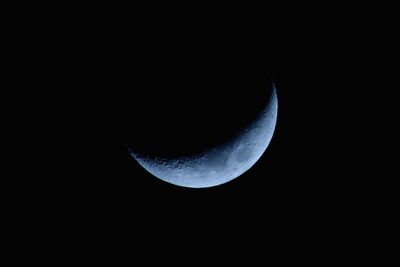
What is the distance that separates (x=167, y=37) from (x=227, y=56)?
41 centimetres

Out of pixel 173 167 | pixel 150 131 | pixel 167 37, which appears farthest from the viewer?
pixel 173 167

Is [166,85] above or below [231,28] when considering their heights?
below

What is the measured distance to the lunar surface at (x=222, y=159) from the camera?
2.08 metres

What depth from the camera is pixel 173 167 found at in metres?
2.18

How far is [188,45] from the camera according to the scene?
70.2 inches

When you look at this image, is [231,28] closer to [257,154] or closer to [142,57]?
[142,57]

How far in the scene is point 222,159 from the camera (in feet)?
6.97

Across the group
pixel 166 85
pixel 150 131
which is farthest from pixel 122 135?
pixel 166 85

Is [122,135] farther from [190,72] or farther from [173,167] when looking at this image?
[190,72]

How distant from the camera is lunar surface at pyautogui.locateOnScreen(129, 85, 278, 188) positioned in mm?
2084

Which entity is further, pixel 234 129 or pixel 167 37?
pixel 234 129

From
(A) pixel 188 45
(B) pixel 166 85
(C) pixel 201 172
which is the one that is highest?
(A) pixel 188 45

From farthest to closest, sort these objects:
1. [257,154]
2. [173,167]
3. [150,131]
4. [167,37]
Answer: [257,154]
[173,167]
[150,131]
[167,37]

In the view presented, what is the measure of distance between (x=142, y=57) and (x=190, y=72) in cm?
33
